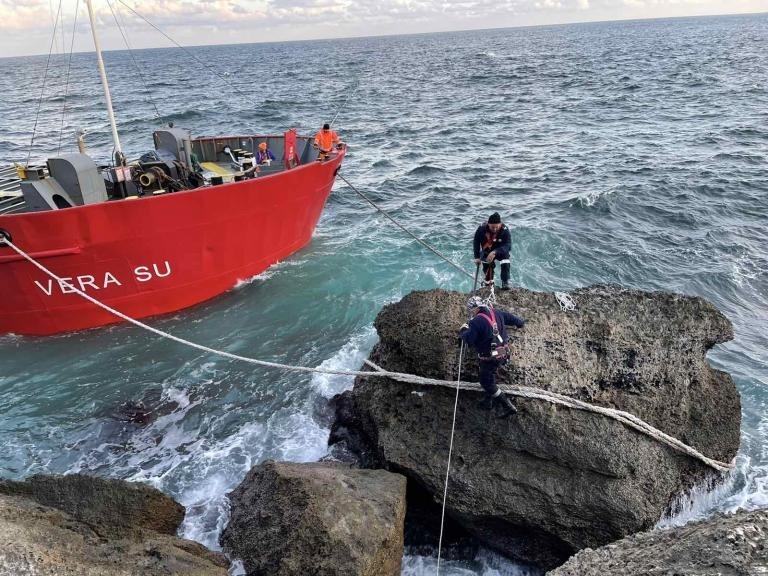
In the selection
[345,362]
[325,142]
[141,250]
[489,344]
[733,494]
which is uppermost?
[325,142]

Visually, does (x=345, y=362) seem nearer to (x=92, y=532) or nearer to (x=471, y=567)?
(x=471, y=567)

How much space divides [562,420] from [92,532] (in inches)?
165

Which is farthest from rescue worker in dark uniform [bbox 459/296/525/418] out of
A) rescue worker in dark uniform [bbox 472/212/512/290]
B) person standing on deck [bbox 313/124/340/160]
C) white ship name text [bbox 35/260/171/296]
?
person standing on deck [bbox 313/124/340/160]

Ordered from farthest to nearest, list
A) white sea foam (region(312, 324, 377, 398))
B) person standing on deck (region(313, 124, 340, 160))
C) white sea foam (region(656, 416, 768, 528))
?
person standing on deck (region(313, 124, 340, 160)), white sea foam (region(312, 324, 377, 398)), white sea foam (region(656, 416, 768, 528))

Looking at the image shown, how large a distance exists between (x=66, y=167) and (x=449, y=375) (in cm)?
742

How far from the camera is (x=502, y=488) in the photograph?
17.2ft

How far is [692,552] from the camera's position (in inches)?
144

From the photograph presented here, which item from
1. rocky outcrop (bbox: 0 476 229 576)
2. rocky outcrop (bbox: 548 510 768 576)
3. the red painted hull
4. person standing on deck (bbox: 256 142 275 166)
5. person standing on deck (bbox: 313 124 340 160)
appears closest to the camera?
rocky outcrop (bbox: 548 510 768 576)

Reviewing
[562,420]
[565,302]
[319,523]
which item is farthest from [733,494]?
[319,523]

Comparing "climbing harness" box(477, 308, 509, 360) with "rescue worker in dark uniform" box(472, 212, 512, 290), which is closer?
"climbing harness" box(477, 308, 509, 360)

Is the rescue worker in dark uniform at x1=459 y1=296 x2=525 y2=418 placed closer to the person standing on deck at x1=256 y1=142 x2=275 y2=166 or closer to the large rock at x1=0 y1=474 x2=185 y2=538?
the large rock at x1=0 y1=474 x2=185 y2=538

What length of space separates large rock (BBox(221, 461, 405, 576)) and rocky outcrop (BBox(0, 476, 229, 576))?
405 mm

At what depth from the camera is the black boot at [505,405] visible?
5387mm

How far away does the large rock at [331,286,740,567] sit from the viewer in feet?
16.8
